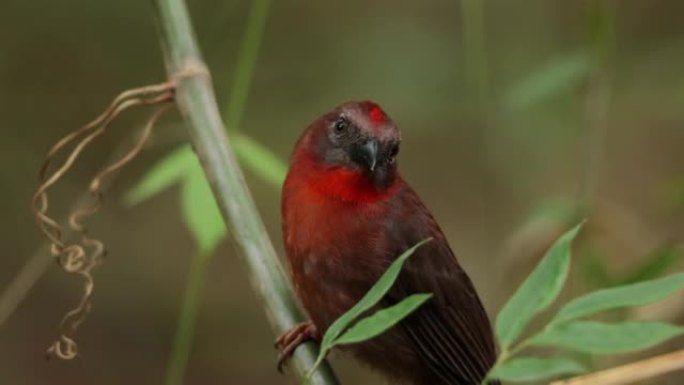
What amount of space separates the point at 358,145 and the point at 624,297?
1.27 metres

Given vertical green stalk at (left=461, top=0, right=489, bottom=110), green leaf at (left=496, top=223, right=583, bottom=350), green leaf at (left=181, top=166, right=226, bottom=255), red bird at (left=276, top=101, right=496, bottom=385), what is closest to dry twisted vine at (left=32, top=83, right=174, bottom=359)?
green leaf at (left=181, top=166, right=226, bottom=255)

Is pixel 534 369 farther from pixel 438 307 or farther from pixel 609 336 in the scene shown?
pixel 438 307

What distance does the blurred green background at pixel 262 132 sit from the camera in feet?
16.3

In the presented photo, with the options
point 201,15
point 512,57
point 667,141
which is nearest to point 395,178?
point 201,15

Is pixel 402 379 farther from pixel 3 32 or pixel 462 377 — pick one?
pixel 3 32

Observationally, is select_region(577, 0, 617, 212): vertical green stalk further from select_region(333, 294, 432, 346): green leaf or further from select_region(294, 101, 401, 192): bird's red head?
select_region(333, 294, 432, 346): green leaf

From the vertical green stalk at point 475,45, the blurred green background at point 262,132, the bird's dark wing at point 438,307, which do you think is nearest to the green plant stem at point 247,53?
the bird's dark wing at point 438,307

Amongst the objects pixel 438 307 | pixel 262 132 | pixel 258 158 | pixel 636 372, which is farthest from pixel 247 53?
pixel 262 132

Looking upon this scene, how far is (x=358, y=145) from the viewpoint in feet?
7.50

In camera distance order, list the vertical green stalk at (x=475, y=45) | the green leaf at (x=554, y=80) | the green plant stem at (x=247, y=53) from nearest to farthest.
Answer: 1. the green plant stem at (x=247, y=53)
2. the vertical green stalk at (x=475, y=45)
3. the green leaf at (x=554, y=80)

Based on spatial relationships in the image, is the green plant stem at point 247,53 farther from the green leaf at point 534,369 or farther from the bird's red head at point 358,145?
the green leaf at point 534,369

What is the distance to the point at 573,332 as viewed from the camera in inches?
40.6

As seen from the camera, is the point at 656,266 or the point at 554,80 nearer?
the point at 656,266

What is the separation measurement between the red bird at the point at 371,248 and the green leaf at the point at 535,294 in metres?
1.14
